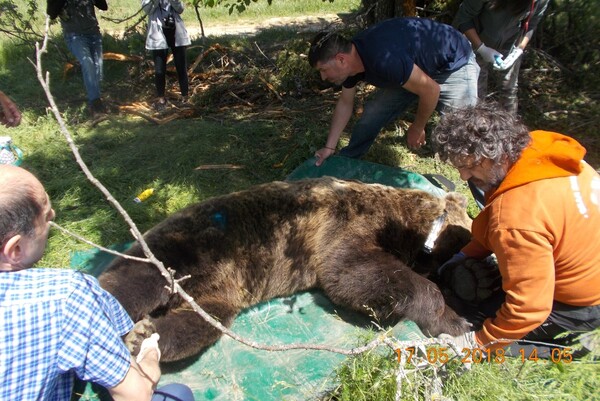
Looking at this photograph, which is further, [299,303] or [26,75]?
[26,75]

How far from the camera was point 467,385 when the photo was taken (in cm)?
245

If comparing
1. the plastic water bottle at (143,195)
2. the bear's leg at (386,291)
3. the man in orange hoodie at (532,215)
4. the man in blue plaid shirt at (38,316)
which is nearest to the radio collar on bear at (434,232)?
the bear's leg at (386,291)

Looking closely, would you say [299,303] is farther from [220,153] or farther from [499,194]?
[220,153]

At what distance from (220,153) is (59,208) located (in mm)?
2122

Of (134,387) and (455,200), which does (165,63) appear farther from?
(134,387)

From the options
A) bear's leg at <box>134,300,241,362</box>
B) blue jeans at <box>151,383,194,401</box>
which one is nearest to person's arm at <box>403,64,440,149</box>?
bear's leg at <box>134,300,241,362</box>

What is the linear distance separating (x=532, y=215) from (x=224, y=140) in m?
4.83

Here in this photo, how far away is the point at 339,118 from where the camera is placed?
503cm

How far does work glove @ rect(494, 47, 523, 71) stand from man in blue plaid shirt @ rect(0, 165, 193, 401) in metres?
4.64

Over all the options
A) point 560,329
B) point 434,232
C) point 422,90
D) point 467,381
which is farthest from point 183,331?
point 422,90

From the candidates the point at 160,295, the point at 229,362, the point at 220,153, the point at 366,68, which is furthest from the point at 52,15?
the point at 229,362

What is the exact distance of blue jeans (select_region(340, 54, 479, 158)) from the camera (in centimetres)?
462

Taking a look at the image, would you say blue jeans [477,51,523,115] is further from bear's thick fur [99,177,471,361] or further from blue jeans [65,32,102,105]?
blue jeans [65,32,102,105]

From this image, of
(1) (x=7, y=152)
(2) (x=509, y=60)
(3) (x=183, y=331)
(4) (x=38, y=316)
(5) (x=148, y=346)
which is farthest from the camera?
(2) (x=509, y=60)
